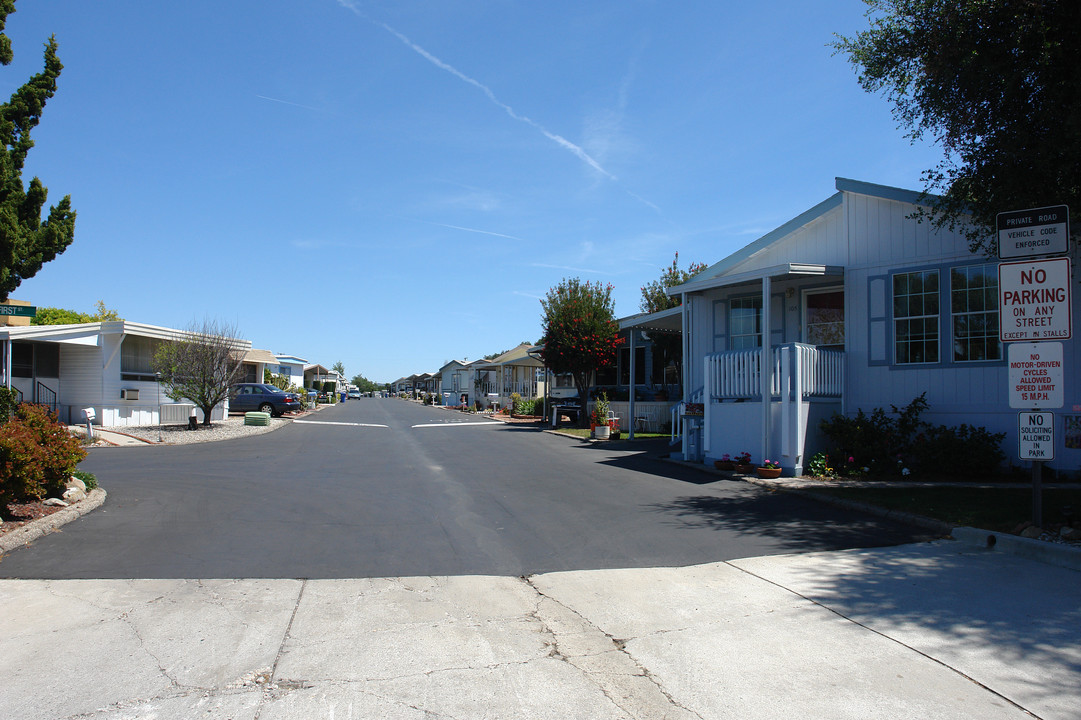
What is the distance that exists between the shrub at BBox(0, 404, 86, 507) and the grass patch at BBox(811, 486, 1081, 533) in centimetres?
1073

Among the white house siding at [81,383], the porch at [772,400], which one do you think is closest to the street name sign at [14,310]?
the porch at [772,400]

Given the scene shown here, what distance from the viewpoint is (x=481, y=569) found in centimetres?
657

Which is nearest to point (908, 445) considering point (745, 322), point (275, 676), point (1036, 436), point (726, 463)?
point (726, 463)

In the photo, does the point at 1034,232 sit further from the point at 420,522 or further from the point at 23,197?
the point at 23,197

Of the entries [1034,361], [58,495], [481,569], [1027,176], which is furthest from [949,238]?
[58,495]

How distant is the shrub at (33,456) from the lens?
316 inches

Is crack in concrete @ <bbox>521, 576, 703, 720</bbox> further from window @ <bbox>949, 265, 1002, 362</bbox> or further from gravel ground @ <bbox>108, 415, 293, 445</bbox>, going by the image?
gravel ground @ <bbox>108, 415, 293, 445</bbox>

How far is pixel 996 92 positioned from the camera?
9461 millimetres

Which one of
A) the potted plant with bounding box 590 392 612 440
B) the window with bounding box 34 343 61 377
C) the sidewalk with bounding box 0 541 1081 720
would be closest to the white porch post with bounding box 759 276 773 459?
the sidewalk with bounding box 0 541 1081 720

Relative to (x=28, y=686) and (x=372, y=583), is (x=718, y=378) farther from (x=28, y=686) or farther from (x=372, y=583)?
(x=28, y=686)

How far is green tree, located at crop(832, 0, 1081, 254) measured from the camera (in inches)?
341

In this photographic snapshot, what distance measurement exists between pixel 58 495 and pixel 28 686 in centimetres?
638

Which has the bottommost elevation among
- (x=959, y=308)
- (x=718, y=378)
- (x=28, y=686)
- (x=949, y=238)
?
(x=28, y=686)

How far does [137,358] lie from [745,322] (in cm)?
2075
